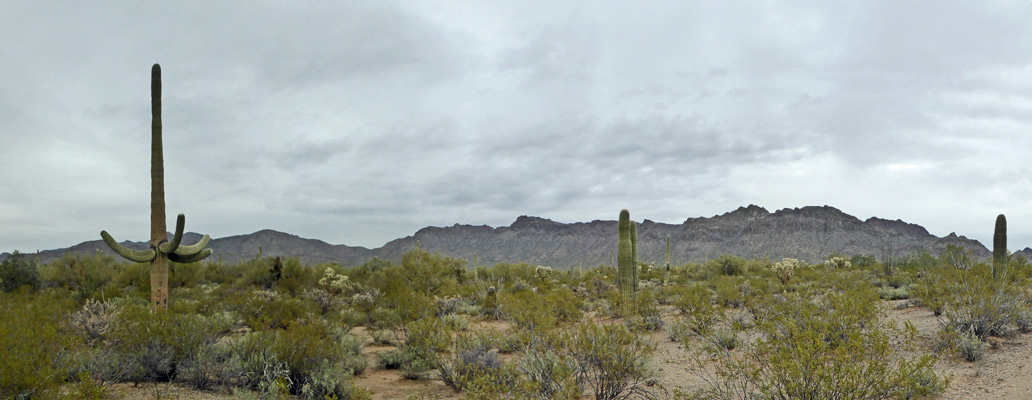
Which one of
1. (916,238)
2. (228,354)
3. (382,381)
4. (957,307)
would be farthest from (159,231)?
(916,238)

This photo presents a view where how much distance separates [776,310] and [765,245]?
95.1m

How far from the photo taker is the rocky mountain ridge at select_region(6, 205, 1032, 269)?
3705 inches

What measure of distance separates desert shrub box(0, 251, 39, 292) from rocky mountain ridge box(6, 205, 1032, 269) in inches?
2071

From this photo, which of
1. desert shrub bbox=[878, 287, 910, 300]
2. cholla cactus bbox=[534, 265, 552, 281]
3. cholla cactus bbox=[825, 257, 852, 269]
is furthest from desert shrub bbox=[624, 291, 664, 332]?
cholla cactus bbox=[825, 257, 852, 269]

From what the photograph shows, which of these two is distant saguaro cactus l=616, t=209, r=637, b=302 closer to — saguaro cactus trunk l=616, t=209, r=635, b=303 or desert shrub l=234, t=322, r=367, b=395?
saguaro cactus trunk l=616, t=209, r=635, b=303

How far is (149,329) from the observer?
30.3 ft

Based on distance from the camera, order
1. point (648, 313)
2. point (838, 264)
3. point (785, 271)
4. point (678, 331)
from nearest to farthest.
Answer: point (678, 331), point (648, 313), point (785, 271), point (838, 264)

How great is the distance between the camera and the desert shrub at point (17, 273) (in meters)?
20.4

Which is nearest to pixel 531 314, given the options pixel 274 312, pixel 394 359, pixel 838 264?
pixel 394 359

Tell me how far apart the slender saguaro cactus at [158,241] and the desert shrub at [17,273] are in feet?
33.5

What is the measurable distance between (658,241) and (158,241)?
113 metres

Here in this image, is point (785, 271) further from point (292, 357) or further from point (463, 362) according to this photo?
point (292, 357)

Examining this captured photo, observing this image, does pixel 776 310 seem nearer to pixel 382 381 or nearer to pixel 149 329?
pixel 382 381

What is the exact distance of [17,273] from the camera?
826 inches
